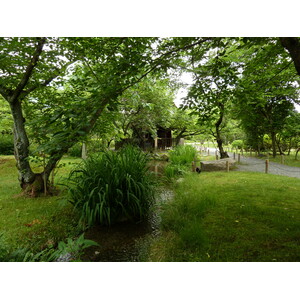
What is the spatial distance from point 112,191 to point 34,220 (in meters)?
1.05

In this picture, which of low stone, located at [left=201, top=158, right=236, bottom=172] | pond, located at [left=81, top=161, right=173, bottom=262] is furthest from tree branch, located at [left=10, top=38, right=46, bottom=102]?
low stone, located at [left=201, top=158, right=236, bottom=172]

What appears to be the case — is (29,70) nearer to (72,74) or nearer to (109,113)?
(72,74)

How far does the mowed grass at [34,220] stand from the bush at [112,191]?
26 centimetres

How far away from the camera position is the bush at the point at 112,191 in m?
2.15

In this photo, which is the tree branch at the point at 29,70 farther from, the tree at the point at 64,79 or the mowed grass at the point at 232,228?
the mowed grass at the point at 232,228

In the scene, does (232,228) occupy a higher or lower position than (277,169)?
lower

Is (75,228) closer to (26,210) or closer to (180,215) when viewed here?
(26,210)

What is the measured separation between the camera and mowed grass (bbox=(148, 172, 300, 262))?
1479 millimetres

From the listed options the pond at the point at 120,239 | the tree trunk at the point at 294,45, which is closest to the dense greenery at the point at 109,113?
the tree trunk at the point at 294,45

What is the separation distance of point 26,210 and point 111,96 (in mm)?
2126

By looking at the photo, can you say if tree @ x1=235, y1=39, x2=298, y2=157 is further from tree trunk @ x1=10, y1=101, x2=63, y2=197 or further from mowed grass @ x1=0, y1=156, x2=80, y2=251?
tree trunk @ x1=10, y1=101, x2=63, y2=197

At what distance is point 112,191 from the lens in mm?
2252

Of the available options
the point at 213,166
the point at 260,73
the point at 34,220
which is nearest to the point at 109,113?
the point at 34,220

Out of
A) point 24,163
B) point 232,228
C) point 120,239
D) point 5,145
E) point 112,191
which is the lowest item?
point 120,239
